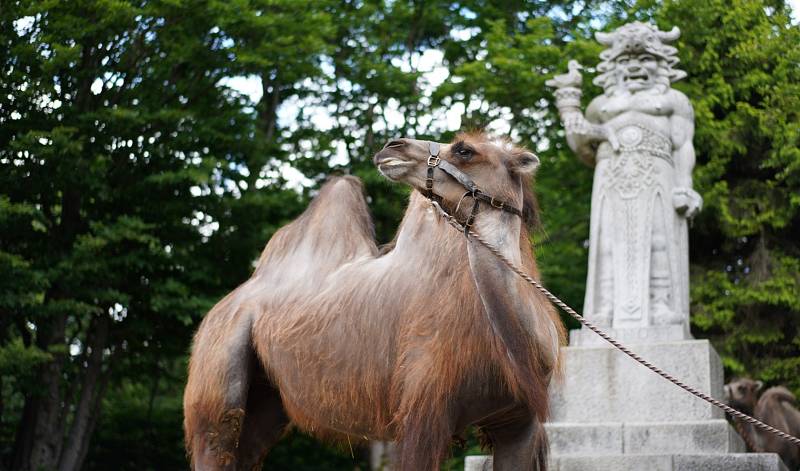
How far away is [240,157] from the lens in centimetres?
1585

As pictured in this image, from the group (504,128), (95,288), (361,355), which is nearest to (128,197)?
(95,288)

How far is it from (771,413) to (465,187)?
28.3ft

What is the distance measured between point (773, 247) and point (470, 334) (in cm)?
1422

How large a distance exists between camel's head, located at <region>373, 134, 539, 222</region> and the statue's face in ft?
16.6

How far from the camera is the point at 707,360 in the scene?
26.8ft

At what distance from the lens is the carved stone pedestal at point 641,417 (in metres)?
6.89

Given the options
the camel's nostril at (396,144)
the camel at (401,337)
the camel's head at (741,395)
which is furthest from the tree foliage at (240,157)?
the camel's nostril at (396,144)

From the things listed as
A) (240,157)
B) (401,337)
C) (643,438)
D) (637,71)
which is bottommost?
(643,438)

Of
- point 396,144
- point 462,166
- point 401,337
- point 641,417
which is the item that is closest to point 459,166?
point 462,166

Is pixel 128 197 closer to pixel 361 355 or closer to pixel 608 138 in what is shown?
pixel 608 138

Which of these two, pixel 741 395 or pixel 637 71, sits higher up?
pixel 637 71

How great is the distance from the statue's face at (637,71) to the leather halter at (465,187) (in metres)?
5.24

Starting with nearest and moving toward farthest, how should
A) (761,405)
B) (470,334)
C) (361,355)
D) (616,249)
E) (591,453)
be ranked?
(470,334), (361,355), (591,453), (616,249), (761,405)

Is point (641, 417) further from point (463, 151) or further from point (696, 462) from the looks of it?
point (463, 151)
